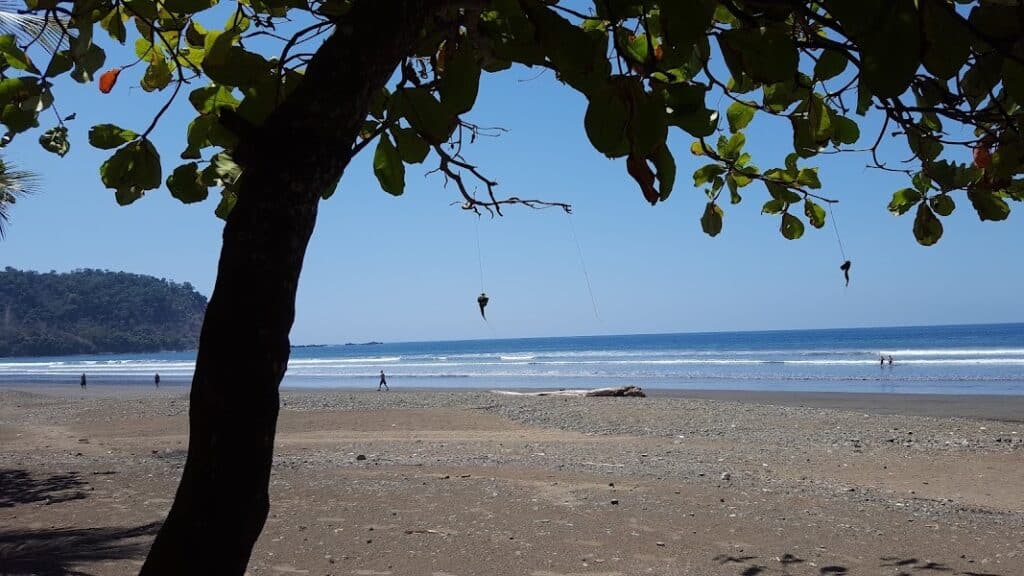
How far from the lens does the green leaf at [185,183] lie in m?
1.94

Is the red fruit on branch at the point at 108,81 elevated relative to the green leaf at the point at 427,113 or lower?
elevated

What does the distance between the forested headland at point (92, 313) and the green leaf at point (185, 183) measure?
113477mm

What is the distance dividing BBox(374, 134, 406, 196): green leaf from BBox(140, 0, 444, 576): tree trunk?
1.33 feet

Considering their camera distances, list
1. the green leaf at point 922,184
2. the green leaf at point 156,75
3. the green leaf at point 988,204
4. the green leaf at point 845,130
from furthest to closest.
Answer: the green leaf at point 156,75, the green leaf at point 922,184, the green leaf at point 845,130, the green leaf at point 988,204

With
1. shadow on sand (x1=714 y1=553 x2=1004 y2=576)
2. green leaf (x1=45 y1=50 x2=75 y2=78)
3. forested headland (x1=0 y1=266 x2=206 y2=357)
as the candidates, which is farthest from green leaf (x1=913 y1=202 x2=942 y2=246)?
forested headland (x1=0 y1=266 x2=206 y2=357)

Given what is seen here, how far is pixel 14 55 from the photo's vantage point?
2029 millimetres

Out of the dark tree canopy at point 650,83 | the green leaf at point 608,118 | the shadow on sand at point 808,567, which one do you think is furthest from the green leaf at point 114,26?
the shadow on sand at point 808,567

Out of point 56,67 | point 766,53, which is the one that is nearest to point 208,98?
point 56,67

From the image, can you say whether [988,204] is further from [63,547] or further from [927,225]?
[63,547]

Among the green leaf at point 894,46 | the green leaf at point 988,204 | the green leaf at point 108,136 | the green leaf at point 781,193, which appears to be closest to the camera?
the green leaf at point 894,46

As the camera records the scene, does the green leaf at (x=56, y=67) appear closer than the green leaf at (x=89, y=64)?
Yes

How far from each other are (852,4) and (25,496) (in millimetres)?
6575

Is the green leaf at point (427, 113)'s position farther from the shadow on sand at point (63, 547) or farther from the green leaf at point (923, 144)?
the shadow on sand at point (63, 547)

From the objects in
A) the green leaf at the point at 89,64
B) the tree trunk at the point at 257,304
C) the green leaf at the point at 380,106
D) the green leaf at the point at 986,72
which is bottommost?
the tree trunk at the point at 257,304
